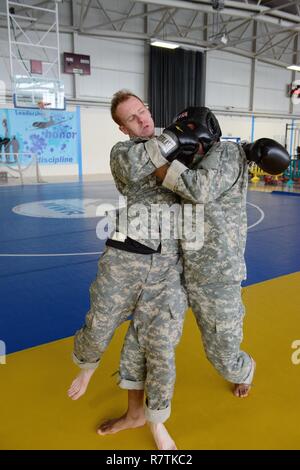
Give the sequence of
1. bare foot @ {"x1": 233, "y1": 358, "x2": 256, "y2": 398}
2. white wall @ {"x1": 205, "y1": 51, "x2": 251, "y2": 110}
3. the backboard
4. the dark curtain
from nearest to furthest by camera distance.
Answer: bare foot @ {"x1": 233, "y1": 358, "x2": 256, "y2": 398}, the backboard, the dark curtain, white wall @ {"x1": 205, "y1": 51, "x2": 251, "y2": 110}

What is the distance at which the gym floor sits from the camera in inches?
68.0

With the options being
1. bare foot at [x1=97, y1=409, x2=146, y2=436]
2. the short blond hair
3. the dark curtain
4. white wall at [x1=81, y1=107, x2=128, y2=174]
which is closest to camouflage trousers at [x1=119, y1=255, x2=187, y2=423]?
bare foot at [x1=97, y1=409, x2=146, y2=436]

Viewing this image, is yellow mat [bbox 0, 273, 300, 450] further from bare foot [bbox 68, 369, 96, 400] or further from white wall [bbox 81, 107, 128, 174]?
white wall [bbox 81, 107, 128, 174]

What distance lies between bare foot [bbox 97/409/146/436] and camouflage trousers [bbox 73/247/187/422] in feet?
0.66

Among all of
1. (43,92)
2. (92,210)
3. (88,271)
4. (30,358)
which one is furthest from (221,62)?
(30,358)

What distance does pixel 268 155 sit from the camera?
5.18 feet

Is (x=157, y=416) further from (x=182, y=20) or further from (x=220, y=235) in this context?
(x=182, y=20)

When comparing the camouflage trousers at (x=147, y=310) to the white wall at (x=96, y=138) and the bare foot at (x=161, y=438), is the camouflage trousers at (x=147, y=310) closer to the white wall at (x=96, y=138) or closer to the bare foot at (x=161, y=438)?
the bare foot at (x=161, y=438)

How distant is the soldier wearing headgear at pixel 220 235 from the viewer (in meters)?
1.56

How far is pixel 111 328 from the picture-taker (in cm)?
167

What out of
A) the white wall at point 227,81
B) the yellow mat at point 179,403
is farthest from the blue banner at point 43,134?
the yellow mat at point 179,403

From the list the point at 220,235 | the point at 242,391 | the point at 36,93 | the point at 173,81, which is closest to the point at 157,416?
the point at 242,391

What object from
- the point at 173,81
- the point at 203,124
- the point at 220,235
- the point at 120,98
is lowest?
the point at 220,235

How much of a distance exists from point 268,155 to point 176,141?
1.32 feet
